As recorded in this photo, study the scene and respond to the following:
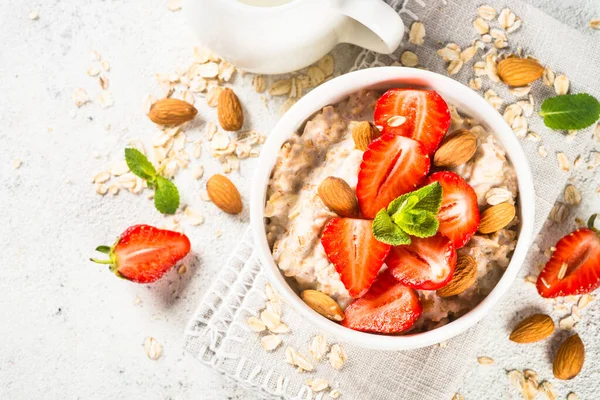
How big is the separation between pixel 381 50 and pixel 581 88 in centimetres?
36

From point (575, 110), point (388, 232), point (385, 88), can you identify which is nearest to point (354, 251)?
point (388, 232)

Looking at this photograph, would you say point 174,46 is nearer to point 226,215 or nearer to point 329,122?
point 226,215

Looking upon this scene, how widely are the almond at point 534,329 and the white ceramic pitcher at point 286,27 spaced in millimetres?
554

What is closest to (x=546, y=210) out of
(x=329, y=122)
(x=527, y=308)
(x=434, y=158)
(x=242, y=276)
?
(x=527, y=308)

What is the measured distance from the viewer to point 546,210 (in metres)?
1.16

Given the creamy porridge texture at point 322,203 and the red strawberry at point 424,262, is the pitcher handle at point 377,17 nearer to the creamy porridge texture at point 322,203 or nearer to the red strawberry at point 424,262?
the creamy porridge texture at point 322,203

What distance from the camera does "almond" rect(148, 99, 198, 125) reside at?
1.26 meters

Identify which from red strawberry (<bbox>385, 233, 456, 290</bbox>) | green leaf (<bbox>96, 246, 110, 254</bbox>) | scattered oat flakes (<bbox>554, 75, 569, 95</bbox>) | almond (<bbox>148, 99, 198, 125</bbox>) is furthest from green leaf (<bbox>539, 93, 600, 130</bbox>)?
green leaf (<bbox>96, 246, 110, 254</bbox>)

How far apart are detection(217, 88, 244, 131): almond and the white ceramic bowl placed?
254 mm

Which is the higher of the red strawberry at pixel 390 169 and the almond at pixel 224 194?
the red strawberry at pixel 390 169

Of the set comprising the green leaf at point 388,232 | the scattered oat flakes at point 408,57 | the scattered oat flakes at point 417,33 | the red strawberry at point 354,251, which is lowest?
the red strawberry at point 354,251

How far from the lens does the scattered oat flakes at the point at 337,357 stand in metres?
1.17

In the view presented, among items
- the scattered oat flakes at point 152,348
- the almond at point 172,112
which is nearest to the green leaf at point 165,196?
the almond at point 172,112

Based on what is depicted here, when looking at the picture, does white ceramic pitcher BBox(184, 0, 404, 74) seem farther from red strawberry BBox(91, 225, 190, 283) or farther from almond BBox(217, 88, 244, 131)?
red strawberry BBox(91, 225, 190, 283)
